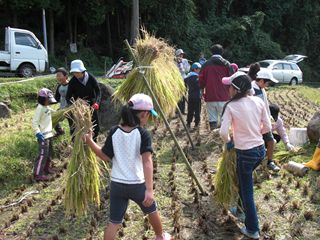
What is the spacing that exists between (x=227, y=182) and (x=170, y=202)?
85cm

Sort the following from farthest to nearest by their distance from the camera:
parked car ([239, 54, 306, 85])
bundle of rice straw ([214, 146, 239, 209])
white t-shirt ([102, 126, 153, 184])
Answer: parked car ([239, 54, 306, 85]), bundle of rice straw ([214, 146, 239, 209]), white t-shirt ([102, 126, 153, 184])

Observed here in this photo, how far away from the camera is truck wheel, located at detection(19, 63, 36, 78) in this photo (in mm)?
15930

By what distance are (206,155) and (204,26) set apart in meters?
22.0

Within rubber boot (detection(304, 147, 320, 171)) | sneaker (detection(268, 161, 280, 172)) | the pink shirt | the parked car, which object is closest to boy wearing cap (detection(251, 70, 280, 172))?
sneaker (detection(268, 161, 280, 172))

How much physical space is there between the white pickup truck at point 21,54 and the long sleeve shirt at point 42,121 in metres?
10.4

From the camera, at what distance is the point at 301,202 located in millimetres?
5051

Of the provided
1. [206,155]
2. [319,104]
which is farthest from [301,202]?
[319,104]

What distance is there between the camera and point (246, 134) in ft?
13.5

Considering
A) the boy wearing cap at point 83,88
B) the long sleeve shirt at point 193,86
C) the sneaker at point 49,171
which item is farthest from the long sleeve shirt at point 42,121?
the long sleeve shirt at point 193,86

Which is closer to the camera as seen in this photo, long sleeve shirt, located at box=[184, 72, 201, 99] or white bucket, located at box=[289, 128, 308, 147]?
white bucket, located at box=[289, 128, 308, 147]

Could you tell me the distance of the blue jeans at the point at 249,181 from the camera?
161 inches

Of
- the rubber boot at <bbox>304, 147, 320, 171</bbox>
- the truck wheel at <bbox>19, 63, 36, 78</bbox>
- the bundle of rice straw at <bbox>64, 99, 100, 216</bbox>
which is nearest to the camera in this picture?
the bundle of rice straw at <bbox>64, 99, 100, 216</bbox>

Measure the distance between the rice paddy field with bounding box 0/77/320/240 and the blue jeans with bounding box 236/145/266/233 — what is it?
27cm

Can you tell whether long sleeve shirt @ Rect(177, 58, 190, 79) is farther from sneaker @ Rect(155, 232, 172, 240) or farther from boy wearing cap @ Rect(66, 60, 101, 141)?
sneaker @ Rect(155, 232, 172, 240)
